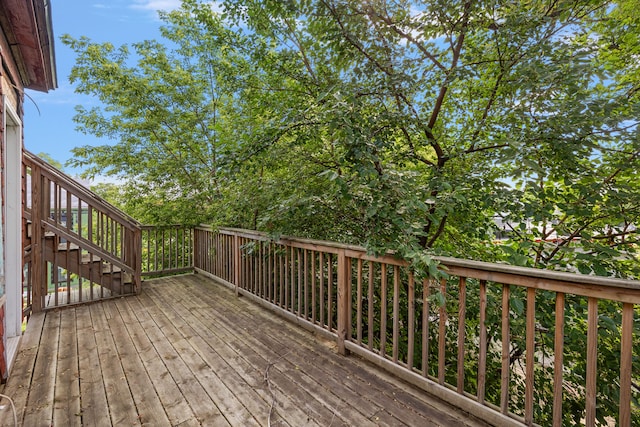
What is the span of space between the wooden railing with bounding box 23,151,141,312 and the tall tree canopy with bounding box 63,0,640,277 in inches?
72.3

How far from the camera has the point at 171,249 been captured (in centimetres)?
561

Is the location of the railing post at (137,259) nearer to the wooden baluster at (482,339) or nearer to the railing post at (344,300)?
the railing post at (344,300)

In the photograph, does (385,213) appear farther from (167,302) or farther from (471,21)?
(167,302)

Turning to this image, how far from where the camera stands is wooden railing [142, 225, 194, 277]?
17.5ft

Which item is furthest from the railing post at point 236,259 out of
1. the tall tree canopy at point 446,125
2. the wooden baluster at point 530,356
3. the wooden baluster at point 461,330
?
the wooden baluster at point 530,356

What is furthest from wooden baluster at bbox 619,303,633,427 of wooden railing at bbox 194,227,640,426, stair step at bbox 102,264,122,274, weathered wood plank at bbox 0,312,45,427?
stair step at bbox 102,264,122,274

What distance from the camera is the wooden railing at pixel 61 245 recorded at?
3.41m

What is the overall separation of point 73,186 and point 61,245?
0.94m

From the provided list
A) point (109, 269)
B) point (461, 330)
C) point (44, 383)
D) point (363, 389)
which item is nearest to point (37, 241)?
point (109, 269)

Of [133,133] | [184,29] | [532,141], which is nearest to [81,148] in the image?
[133,133]

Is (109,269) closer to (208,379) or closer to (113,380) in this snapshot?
(113,380)

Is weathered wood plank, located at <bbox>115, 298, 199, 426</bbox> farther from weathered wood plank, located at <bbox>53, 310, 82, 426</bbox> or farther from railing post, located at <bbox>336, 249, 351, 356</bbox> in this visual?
railing post, located at <bbox>336, 249, 351, 356</bbox>

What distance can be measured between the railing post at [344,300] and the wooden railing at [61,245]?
3.35 m

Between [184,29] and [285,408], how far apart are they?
730 centimetres
